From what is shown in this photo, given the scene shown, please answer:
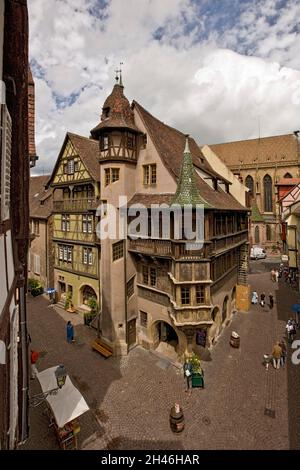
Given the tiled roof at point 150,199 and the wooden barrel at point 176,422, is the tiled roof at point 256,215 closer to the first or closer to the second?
the tiled roof at point 150,199

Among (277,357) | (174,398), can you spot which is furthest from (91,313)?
(277,357)

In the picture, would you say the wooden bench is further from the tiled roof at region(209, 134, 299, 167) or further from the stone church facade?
the tiled roof at region(209, 134, 299, 167)

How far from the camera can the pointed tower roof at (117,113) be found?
55.2ft

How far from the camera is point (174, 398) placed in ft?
43.8

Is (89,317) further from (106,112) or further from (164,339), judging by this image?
(106,112)

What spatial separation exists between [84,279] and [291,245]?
2434 centimetres

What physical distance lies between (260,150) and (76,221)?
54.5m

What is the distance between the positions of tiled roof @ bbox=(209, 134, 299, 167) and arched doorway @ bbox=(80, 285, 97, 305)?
53.6 metres

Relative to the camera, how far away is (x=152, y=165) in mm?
17688

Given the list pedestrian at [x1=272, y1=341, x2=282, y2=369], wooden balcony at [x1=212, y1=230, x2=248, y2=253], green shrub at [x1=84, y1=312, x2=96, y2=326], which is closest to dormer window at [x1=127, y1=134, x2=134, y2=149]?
wooden balcony at [x1=212, y1=230, x2=248, y2=253]

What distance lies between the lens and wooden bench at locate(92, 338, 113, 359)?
17.0 meters

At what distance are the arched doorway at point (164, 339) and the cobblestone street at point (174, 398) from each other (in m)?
1.03

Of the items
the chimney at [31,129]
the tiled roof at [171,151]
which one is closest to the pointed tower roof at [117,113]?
the tiled roof at [171,151]

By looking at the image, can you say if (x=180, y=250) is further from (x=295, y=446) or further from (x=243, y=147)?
(x=243, y=147)
